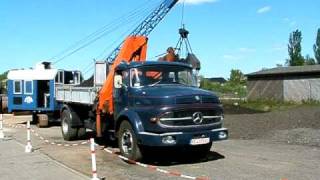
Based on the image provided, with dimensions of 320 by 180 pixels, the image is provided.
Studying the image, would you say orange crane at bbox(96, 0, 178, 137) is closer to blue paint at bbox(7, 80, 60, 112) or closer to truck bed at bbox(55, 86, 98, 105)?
truck bed at bbox(55, 86, 98, 105)

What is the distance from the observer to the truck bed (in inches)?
719

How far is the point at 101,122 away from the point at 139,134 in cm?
364

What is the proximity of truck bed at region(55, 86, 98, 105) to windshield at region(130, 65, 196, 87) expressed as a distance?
332 centimetres

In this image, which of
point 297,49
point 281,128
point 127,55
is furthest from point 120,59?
point 297,49

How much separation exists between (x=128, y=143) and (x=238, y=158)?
Answer: 9.17 ft

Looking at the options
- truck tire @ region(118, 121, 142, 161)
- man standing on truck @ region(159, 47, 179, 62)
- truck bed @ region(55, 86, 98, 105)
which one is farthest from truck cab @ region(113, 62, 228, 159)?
truck bed @ region(55, 86, 98, 105)

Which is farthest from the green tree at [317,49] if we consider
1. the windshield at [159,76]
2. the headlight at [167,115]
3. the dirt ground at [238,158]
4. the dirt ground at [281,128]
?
the headlight at [167,115]

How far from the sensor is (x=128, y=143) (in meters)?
14.6

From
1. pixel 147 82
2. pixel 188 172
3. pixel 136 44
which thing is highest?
pixel 136 44

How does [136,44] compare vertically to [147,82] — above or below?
above

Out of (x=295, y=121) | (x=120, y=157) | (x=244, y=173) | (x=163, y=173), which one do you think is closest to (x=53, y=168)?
(x=120, y=157)

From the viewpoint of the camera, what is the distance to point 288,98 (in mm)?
54938

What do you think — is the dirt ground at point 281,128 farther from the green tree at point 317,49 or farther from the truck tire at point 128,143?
the green tree at point 317,49

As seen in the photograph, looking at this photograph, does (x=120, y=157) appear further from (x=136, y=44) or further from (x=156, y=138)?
(x=136, y=44)
